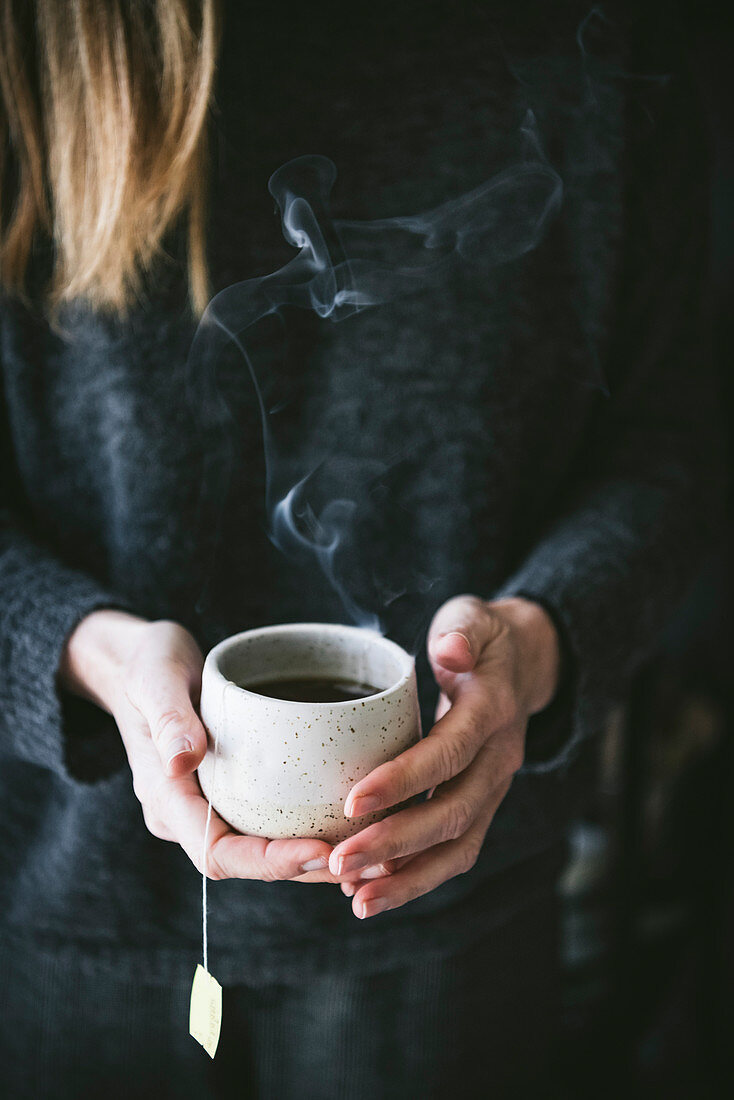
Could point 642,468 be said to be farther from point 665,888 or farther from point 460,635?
point 665,888

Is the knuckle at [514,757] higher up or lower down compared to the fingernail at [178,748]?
lower down

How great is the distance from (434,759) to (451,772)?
3 cm

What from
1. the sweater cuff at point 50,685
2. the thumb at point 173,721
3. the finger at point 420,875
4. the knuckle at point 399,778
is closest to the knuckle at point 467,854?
the finger at point 420,875

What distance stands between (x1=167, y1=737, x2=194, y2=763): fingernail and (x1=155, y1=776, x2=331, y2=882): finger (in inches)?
2.8

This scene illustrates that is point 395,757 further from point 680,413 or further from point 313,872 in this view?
point 680,413

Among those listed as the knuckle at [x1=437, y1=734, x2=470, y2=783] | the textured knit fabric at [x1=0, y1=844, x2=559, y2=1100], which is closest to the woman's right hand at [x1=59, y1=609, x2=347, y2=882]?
the knuckle at [x1=437, y1=734, x2=470, y2=783]

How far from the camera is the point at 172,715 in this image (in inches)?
23.2

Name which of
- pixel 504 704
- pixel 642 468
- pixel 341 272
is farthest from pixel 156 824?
pixel 642 468

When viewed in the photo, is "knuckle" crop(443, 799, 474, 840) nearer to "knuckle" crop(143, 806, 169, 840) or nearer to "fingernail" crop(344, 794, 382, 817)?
"fingernail" crop(344, 794, 382, 817)

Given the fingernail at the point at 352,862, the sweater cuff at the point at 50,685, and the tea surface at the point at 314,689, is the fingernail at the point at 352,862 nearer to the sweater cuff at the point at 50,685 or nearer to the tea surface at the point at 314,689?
the tea surface at the point at 314,689

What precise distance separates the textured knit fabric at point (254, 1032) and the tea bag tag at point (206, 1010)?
33 centimetres

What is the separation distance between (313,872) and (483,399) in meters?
0.55

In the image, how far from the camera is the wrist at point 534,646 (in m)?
0.79

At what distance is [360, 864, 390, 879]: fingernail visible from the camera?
0.62m
